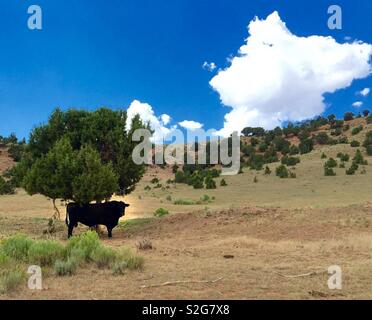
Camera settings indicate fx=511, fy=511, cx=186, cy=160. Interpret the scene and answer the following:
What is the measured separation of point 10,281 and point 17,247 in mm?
3392

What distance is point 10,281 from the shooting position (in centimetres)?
965

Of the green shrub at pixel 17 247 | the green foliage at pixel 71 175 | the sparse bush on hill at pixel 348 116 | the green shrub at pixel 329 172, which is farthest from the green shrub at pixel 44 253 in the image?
the sparse bush on hill at pixel 348 116

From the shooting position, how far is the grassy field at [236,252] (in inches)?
376

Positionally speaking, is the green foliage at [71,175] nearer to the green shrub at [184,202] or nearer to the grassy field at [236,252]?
the grassy field at [236,252]

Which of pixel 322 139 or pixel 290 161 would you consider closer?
pixel 290 161

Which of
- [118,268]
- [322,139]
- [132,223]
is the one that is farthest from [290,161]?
[118,268]

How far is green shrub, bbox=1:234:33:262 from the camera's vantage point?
41.4ft

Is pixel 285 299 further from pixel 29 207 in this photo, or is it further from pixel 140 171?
pixel 29 207

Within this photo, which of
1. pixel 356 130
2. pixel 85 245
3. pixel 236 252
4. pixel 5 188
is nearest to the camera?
pixel 85 245

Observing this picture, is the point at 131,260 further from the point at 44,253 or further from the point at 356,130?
the point at 356,130

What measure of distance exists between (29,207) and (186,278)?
93.1 feet

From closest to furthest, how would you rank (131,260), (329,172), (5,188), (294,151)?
1. (131,260)
2. (329,172)
3. (5,188)
4. (294,151)

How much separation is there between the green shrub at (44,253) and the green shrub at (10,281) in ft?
6.51

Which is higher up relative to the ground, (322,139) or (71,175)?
(322,139)
